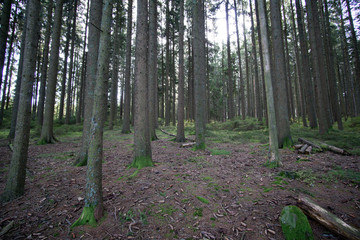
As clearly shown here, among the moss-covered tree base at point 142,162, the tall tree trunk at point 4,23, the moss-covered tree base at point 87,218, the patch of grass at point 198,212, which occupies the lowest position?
the patch of grass at point 198,212

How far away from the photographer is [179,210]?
11.2 feet

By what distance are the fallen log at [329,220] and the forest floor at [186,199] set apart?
6.1 inches

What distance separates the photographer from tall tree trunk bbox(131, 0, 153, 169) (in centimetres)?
553

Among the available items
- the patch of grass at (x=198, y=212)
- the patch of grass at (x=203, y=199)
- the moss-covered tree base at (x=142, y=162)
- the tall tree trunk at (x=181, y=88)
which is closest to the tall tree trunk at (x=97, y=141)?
the patch of grass at (x=198, y=212)

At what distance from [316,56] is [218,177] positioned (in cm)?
1257

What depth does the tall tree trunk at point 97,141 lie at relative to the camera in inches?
123

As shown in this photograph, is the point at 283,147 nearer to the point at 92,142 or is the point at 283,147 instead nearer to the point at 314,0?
the point at 92,142

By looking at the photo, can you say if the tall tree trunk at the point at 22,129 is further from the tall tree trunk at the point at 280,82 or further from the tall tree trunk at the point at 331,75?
the tall tree trunk at the point at 331,75

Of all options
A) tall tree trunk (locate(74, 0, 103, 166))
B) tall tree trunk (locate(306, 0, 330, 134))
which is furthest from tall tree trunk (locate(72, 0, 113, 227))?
tall tree trunk (locate(306, 0, 330, 134))

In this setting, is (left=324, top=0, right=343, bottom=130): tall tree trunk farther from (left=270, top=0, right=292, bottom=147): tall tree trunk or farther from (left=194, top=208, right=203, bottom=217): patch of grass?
(left=194, top=208, right=203, bottom=217): patch of grass

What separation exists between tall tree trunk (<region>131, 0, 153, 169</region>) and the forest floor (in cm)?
53

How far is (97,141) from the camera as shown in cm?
316

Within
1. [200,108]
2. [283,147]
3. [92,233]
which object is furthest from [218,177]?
[283,147]

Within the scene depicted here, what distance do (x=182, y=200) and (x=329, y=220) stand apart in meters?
2.59
